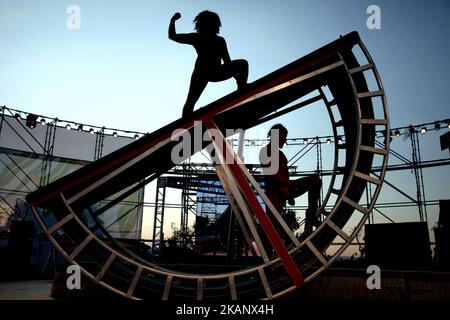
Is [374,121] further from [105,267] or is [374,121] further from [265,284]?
[105,267]

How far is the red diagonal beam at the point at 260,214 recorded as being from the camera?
2428mm

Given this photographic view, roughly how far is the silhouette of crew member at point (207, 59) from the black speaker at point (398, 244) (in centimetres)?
328

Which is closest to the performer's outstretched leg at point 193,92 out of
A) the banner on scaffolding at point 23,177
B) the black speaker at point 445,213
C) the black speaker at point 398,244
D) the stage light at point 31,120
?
the black speaker at point 398,244

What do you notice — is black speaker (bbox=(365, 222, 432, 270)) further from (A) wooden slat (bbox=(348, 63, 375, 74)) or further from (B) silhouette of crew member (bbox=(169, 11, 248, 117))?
(B) silhouette of crew member (bbox=(169, 11, 248, 117))

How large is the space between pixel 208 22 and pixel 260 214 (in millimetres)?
2386

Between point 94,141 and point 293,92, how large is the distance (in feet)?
48.4

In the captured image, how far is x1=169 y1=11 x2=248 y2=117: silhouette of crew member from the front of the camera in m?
3.33

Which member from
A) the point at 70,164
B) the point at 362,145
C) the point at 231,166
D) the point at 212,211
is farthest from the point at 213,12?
the point at 212,211

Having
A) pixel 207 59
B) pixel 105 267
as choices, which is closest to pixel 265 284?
pixel 105 267

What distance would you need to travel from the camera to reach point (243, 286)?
2977 millimetres

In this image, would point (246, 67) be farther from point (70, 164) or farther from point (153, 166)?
point (70, 164)

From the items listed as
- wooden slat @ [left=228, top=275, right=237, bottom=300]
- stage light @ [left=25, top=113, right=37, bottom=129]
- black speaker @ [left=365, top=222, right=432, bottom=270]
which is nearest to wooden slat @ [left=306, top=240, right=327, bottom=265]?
wooden slat @ [left=228, top=275, right=237, bottom=300]

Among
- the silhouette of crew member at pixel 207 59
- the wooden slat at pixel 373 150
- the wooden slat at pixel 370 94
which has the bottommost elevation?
the wooden slat at pixel 373 150

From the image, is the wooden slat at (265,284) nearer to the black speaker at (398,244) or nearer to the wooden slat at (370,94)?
the wooden slat at (370,94)
